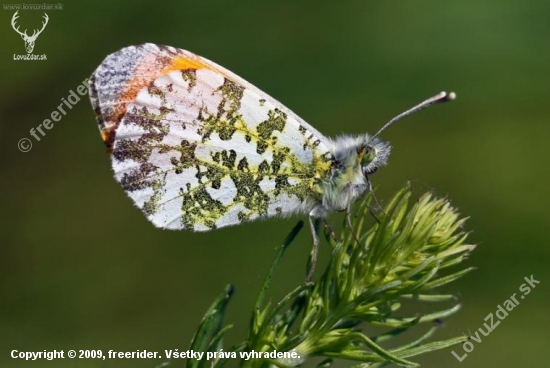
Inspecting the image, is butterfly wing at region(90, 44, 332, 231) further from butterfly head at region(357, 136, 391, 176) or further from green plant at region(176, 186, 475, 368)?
green plant at region(176, 186, 475, 368)

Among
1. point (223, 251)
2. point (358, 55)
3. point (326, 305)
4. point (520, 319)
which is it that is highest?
point (358, 55)

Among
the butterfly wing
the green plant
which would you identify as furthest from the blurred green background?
the green plant

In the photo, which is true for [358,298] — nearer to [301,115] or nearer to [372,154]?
[372,154]

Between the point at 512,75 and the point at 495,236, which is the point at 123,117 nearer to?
the point at 495,236

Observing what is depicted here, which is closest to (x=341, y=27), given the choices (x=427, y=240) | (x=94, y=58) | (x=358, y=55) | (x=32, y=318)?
(x=358, y=55)

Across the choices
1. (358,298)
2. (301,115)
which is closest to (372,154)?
(358,298)
